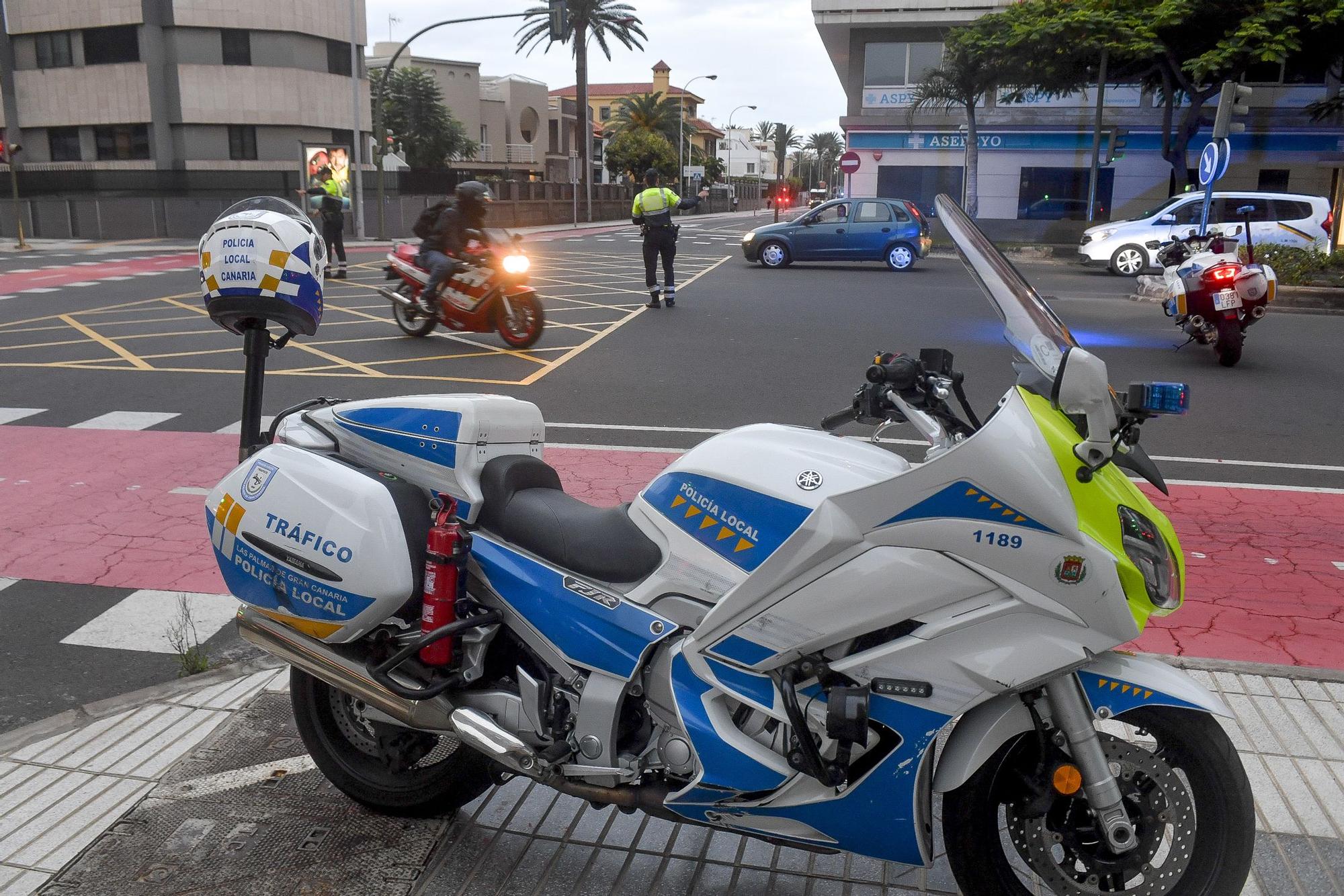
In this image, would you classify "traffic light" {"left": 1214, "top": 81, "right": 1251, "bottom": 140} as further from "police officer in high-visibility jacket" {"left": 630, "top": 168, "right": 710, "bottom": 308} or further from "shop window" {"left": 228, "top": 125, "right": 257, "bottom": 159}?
"shop window" {"left": 228, "top": 125, "right": 257, "bottom": 159}

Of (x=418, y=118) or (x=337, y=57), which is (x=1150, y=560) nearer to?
(x=337, y=57)

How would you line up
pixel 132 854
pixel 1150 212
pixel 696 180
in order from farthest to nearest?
1. pixel 696 180
2. pixel 1150 212
3. pixel 132 854

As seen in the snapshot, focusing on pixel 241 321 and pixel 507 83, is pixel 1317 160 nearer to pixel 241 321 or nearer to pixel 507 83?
pixel 241 321

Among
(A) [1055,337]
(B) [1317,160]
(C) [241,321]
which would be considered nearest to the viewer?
(A) [1055,337]

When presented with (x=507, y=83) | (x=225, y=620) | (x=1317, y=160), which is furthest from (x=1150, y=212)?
(x=507, y=83)

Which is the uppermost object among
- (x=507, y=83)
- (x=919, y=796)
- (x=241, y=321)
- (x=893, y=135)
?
(x=507, y=83)

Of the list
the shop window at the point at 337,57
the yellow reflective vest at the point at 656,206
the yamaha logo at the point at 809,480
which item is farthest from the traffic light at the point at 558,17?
the yamaha logo at the point at 809,480

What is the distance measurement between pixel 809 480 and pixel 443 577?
0.96 m

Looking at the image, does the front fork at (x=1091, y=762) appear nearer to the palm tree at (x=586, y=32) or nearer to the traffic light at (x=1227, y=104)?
the traffic light at (x=1227, y=104)

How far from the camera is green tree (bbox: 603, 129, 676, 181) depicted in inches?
2719

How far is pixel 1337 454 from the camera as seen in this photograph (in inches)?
301

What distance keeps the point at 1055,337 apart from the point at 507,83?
74745 millimetres

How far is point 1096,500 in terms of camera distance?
224 cm

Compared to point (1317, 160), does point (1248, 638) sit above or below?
below
